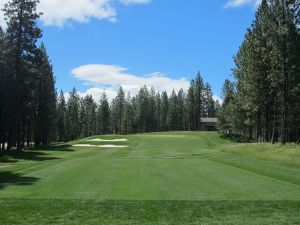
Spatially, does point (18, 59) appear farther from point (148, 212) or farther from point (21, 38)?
point (148, 212)

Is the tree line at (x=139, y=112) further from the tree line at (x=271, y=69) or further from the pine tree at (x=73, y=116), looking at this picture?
the tree line at (x=271, y=69)

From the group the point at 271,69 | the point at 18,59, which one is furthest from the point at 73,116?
the point at 271,69

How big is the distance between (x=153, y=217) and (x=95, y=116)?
538 feet

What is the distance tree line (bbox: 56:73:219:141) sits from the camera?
14525cm

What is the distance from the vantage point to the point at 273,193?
1491cm

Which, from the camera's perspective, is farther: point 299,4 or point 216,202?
point 299,4

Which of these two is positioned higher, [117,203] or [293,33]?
[293,33]

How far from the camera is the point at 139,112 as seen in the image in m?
160

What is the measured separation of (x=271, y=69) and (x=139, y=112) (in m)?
115

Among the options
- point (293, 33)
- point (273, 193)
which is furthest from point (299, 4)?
point (273, 193)

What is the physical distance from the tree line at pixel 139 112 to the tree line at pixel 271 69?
7513 centimetres

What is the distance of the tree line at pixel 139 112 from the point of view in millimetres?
145250

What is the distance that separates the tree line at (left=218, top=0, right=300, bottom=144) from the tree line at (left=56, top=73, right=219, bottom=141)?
75135 millimetres

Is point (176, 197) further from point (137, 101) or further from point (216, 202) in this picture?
point (137, 101)
